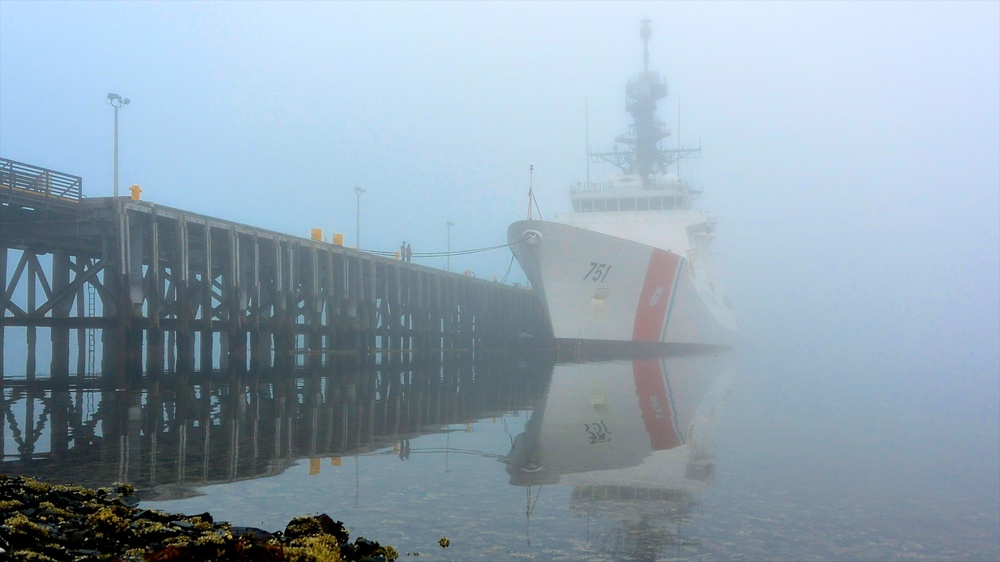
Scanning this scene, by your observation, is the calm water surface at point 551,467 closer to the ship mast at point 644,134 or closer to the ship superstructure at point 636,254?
the ship superstructure at point 636,254

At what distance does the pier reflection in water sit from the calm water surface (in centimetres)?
3

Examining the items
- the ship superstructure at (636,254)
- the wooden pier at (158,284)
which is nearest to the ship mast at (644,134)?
the ship superstructure at (636,254)

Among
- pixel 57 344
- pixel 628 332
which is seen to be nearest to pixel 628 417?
pixel 57 344

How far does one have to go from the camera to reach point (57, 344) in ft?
73.2

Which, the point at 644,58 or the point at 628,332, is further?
the point at 644,58

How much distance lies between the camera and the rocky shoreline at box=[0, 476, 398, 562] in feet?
13.4

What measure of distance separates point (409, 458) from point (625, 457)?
6.90 feet

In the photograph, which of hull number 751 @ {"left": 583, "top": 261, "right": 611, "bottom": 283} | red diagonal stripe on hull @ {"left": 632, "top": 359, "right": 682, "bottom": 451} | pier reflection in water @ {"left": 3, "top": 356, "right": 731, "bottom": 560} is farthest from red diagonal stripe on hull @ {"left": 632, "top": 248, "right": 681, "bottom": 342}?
pier reflection in water @ {"left": 3, "top": 356, "right": 731, "bottom": 560}

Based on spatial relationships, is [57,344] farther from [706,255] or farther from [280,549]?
[706,255]

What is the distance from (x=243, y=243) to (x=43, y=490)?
2010cm

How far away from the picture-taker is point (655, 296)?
3089 cm

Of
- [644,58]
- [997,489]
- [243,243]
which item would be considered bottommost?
[997,489]

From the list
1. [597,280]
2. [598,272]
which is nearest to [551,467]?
[598,272]

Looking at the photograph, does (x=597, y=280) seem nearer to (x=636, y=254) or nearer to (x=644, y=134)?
(x=636, y=254)
